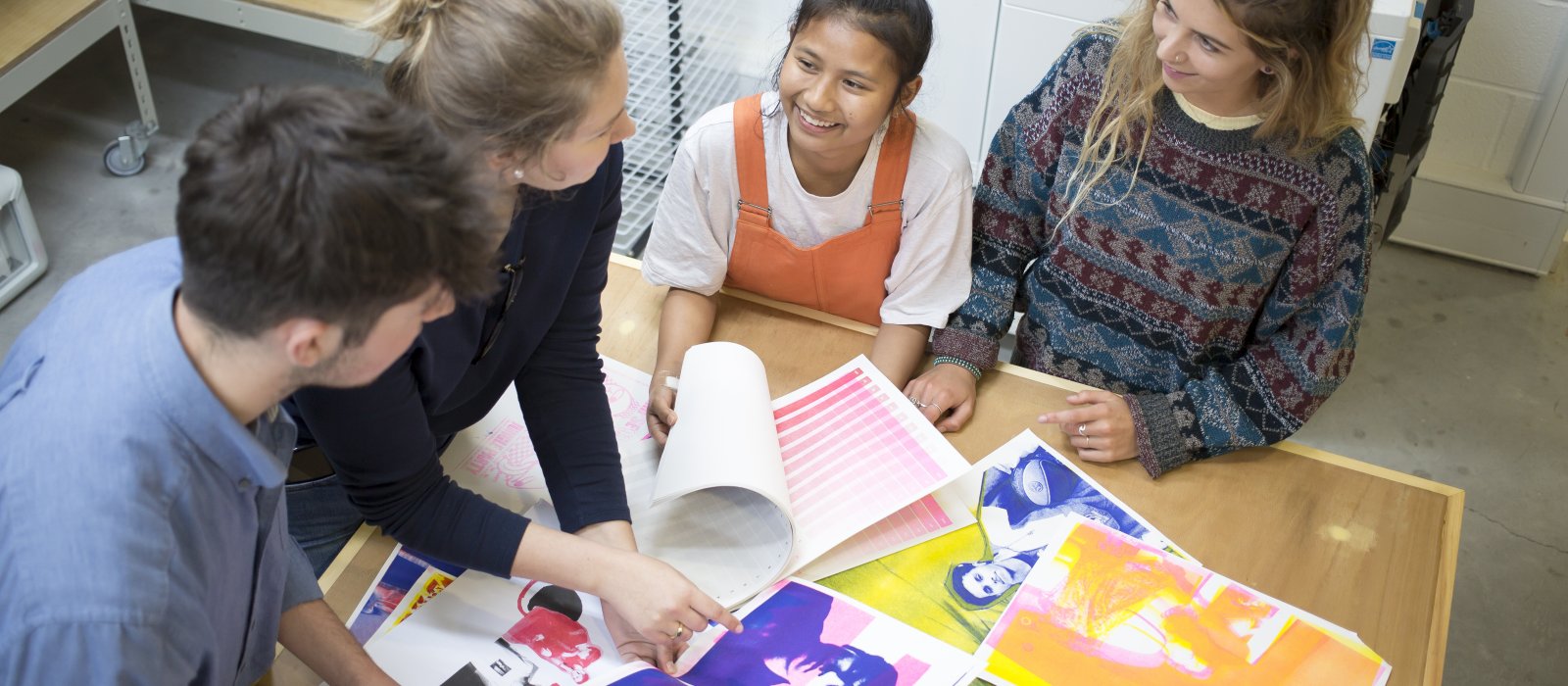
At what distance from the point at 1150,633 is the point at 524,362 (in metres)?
0.64

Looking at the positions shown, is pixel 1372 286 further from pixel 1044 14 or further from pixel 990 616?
pixel 990 616

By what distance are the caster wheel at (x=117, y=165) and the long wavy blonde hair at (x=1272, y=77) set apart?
225 centimetres

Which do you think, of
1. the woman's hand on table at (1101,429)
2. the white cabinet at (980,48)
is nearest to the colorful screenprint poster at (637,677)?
the woman's hand on table at (1101,429)

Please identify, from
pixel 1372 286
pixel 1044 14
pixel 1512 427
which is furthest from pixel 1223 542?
pixel 1372 286

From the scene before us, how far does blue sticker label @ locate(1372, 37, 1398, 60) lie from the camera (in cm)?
174

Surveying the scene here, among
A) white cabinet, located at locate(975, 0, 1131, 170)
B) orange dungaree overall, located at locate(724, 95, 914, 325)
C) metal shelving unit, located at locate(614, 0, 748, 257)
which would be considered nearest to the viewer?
orange dungaree overall, located at locate(724, 95, 914, 325)

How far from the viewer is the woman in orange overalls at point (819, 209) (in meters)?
1.32

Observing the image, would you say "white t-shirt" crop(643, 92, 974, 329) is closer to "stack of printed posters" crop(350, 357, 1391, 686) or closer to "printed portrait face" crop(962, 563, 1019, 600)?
"stack of printed posters" crop(350, 357, 1391, 686)

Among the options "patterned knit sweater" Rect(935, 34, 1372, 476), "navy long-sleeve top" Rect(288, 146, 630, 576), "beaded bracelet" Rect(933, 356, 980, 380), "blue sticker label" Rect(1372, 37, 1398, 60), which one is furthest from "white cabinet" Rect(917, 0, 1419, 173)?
"navy long-sleeve top" Rect(288, 146, 630, 576)

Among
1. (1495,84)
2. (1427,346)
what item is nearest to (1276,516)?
(1427,346)

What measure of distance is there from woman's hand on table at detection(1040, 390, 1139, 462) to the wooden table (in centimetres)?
1

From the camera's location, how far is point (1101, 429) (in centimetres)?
124

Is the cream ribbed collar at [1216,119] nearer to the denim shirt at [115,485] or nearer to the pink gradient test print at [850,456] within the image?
the pink gradient test print at [850,456]

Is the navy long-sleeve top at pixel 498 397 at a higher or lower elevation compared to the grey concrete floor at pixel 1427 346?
higher
